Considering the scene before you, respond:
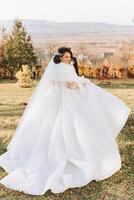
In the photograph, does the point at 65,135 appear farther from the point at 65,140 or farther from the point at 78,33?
the point at 78,33

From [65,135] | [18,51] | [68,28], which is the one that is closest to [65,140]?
[65,135]

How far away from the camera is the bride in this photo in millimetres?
7035

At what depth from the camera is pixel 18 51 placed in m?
18.8

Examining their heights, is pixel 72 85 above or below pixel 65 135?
above

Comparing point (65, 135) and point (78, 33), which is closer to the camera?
point (65, 135)

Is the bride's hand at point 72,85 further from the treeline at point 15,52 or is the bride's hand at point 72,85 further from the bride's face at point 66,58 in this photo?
the treeline at point 15,52

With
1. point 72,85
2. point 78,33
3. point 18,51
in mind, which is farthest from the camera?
point 78,33

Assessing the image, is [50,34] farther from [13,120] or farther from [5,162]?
[5,162]

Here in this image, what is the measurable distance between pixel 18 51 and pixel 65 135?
12.1m

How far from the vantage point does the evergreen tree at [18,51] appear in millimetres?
18844

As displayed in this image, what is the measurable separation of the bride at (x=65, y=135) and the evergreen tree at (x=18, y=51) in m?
11.2

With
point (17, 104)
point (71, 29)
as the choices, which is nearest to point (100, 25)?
point (71, 29)

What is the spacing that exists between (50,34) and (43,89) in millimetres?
13176

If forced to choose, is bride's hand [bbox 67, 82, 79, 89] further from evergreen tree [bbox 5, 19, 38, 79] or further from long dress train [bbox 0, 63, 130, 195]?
evergreen tree [bbox 5, 19, 38, 79]
